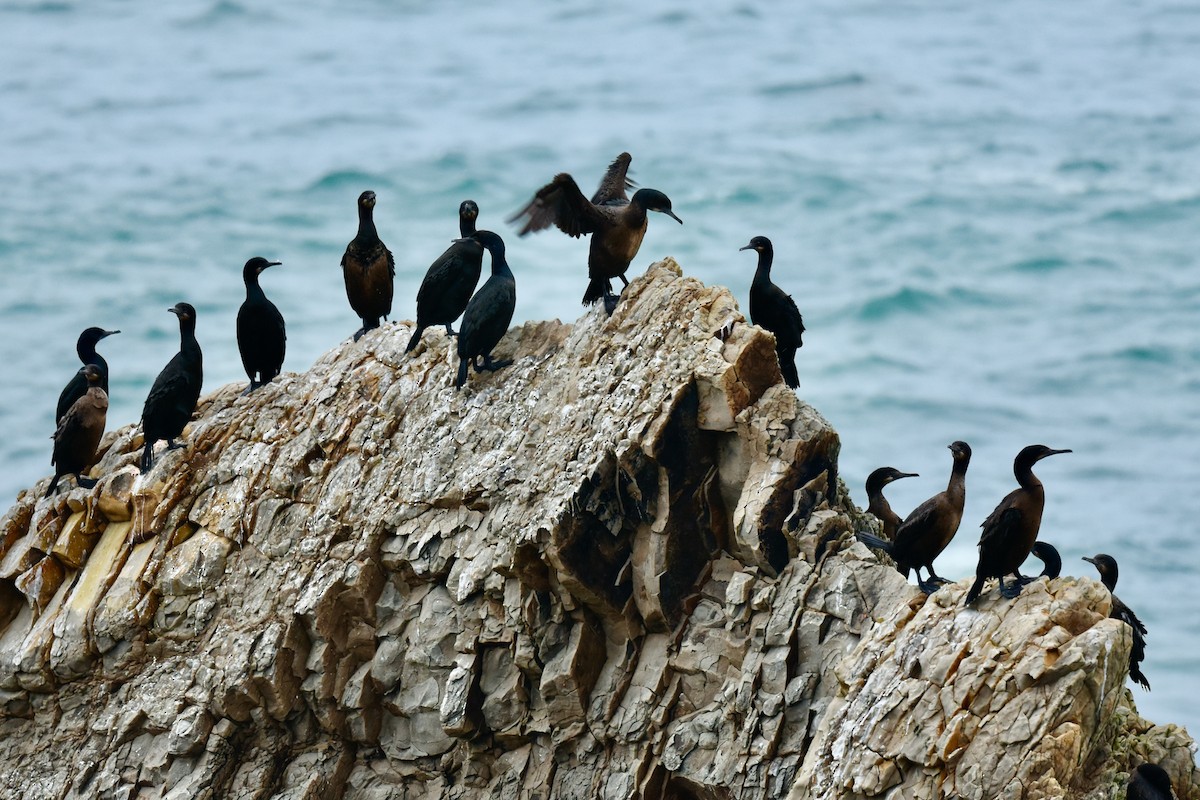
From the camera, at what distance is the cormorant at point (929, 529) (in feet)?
42.5

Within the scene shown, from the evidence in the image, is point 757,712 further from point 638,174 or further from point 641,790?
point 638,174

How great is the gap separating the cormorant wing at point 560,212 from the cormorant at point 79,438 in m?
4.44

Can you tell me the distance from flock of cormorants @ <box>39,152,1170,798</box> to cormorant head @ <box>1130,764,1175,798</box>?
6.58 feet

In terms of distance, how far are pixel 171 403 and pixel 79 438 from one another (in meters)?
1.03

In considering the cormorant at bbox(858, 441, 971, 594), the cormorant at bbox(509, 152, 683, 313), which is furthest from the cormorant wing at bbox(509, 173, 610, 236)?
the cormorant at bbox(858, 441, 971, 594)

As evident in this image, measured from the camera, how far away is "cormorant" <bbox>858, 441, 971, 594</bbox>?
42.5 ft

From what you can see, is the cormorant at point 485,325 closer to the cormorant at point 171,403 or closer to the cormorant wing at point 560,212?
the cormorant wing at point 560,212

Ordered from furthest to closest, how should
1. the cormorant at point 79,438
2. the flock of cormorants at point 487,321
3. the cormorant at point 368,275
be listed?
the cormorant at point 368,275 → the cormorant at point 79,438 → the flock of cormorants at point 487,321

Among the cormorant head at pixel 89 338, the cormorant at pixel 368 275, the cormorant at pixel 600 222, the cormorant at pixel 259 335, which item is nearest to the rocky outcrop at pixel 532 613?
the cormorant at pixel 600 222

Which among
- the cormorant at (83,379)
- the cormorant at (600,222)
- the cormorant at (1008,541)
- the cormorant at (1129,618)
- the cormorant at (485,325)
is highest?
the cormorant at (600,222)

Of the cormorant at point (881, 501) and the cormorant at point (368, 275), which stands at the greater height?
the cormorant at point (368, 275)

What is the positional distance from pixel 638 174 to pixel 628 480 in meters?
47.2

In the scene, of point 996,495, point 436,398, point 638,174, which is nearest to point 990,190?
point 638,174

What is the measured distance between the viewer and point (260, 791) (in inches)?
554
